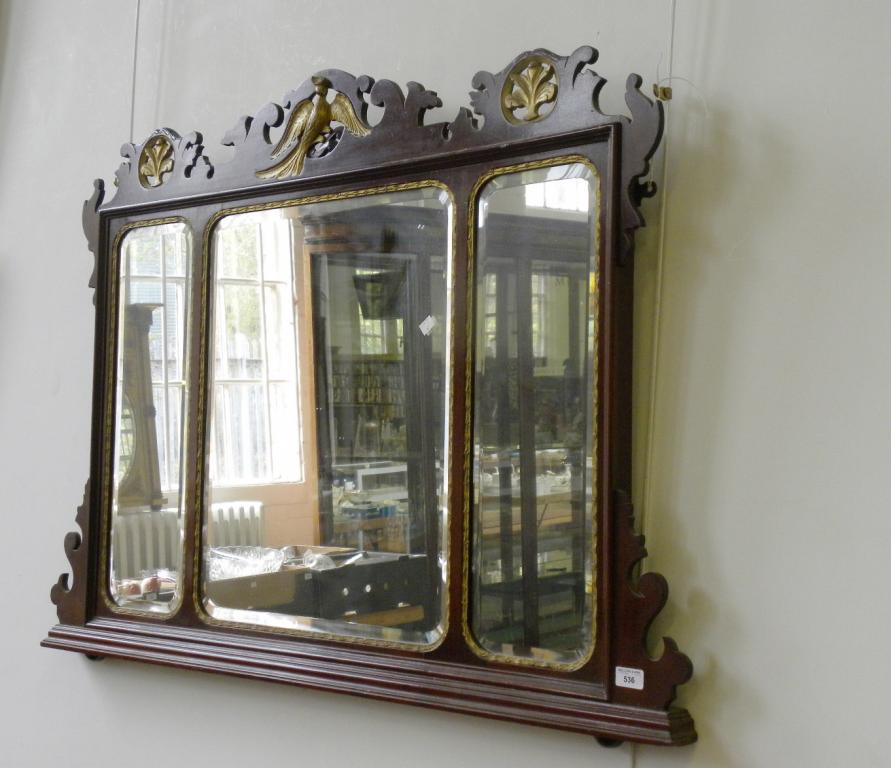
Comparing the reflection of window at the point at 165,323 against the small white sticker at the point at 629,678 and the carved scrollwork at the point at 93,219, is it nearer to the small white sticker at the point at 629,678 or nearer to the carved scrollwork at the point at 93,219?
the carved scrollwork at the point at 93,219

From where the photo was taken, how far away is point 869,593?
110 cm

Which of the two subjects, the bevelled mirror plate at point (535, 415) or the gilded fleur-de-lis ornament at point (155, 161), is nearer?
the bevelled mirror plate at point (535, 415)

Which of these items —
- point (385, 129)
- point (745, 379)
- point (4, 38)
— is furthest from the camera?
point (4, 38)

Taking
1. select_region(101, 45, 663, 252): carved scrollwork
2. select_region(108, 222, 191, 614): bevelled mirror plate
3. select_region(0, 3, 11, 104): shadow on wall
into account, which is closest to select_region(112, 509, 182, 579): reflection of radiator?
select_region(108, 222, 191, 614): bevelled mirror plate

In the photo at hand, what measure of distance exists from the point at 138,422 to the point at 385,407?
1.49 ft

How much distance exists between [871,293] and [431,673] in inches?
25.9

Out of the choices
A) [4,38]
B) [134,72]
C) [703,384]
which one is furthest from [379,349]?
[4,38]

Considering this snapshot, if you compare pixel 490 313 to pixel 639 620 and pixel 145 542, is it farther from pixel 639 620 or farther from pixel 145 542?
pixel 145 542

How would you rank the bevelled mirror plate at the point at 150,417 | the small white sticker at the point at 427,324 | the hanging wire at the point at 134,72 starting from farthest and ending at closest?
the hanging wire at the point at 134,72 → the bevelled mirror plate at the point at 150,417 → the small white sticker at the point at 427,324

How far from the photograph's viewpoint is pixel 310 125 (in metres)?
1.48

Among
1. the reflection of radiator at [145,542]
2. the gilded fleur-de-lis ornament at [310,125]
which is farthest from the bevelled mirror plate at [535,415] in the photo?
the reflection of radiator at [145,542]

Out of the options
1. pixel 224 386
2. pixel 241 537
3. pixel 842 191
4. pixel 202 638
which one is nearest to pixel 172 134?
pixel 224 386

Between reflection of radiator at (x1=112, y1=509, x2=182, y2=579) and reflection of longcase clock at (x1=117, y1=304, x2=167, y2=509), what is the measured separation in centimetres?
2

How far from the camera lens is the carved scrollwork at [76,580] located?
1.68m
